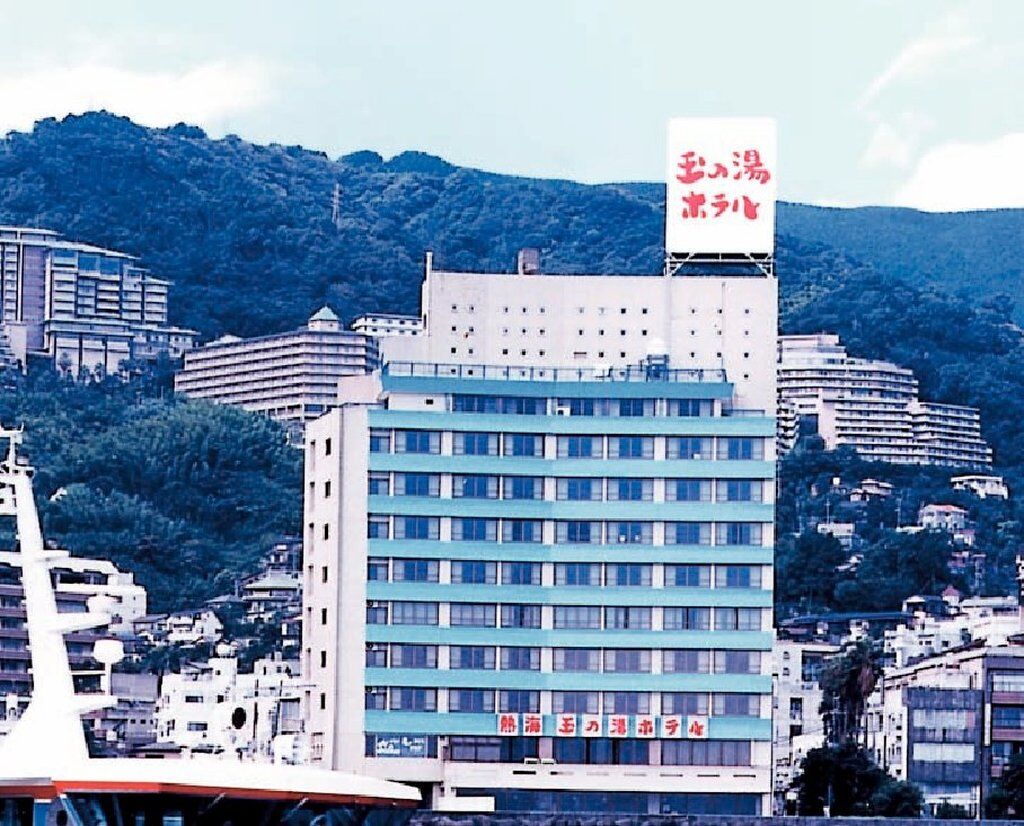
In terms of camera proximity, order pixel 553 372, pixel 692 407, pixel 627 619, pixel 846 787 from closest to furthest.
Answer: pixel 627 619
pixel 692 407
pixel 553 372
pixel 846 787

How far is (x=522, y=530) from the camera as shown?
125938 millimetres

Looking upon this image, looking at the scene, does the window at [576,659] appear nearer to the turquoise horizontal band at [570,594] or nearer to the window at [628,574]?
the turquoise horizontal band at [570,594]

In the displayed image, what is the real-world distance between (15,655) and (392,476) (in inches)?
1717

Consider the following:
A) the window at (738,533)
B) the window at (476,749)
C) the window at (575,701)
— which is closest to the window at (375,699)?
the window at (476,749)

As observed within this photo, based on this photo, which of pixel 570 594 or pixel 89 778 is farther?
pixel 570 594

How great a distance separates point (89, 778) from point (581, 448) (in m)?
85.1

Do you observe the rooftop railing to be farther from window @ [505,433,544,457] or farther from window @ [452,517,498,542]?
window @ [452,517,498,542]

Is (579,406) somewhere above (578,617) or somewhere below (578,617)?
above

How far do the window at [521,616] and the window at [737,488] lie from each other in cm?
844

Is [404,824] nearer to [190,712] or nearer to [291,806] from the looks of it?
[291,806]

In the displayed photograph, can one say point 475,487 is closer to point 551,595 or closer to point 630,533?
point 551,595

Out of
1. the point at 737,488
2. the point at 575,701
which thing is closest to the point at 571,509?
the point at 737,488

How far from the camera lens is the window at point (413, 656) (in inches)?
4899

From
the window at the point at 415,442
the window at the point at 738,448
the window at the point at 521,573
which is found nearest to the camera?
the window at the point at 415,442
